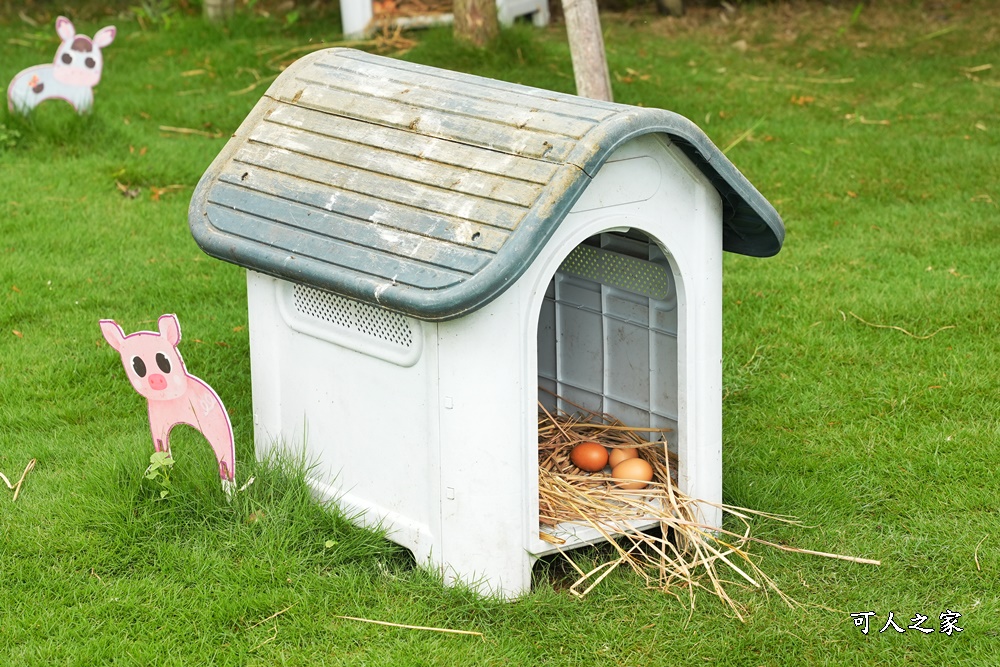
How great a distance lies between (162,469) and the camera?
12.8 feet

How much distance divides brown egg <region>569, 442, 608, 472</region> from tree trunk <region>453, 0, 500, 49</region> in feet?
17.0

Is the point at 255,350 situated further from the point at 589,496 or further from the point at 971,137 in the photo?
the point at 971,137

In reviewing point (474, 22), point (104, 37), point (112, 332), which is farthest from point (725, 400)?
point (474, 22)

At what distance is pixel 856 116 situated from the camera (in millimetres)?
8430

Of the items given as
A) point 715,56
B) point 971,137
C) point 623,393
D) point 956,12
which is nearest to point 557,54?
point 715,56

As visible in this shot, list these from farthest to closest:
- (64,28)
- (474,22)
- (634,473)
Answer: (474,22)
(64,28)
(634,473)

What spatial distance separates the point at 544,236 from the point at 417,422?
70 cm

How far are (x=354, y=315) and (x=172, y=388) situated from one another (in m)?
0.61

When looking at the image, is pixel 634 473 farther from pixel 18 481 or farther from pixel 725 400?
pixel 18 481

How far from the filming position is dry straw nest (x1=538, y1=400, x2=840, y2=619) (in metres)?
3.78

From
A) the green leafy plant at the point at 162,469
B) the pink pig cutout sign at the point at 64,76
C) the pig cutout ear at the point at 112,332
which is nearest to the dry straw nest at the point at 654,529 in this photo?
the green leafy plant at the point at 162,469

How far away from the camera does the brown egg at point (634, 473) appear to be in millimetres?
4055

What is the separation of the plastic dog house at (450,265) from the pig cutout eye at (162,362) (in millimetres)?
357

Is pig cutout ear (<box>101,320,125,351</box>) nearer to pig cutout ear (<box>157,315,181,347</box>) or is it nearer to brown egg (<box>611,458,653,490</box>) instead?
pig cutout ear (<box>157,315,181,347</box>)
